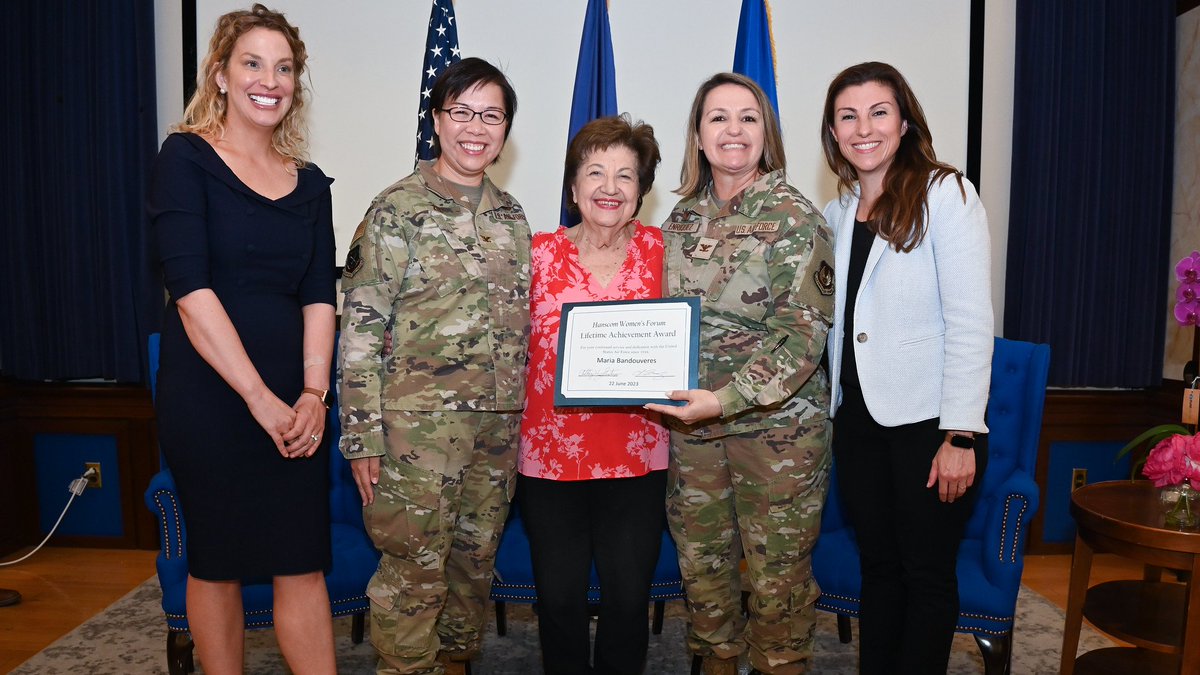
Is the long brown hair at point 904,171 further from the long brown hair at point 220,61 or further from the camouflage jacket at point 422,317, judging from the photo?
the long brown hair at point 220,61

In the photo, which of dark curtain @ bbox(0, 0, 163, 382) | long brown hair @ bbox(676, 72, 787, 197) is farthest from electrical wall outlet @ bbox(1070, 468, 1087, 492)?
Answer: dark curtain @ bbox(0, 0, 163, 382)

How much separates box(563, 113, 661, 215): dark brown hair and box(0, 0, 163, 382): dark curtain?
257 centimetres

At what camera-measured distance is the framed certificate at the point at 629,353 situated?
1978 millimetres

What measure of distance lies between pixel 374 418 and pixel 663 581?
3.64 feet

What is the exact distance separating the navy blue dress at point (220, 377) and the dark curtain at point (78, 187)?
2225 millimetres

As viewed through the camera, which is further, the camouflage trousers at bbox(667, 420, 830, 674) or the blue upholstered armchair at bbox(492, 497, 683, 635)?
the blue upholstered armchair at bbox(492, 497, 683, 635)

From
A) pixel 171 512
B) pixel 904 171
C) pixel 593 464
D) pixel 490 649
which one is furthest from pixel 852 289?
pixel 171 512

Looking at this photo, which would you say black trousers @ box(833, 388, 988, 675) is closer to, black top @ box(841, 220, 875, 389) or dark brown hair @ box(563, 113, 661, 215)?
black top @ box(841, 220, 875, 389)

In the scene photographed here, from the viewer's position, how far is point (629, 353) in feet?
6.59

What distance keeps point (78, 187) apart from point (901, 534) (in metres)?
3.88

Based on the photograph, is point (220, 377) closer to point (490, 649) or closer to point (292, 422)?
point (292, 422)

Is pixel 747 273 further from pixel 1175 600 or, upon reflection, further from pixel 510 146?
pixel 510 146

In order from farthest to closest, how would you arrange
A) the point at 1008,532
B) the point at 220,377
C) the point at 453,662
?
1. the point at 453,662
2. the point at 1008,532
3. the point at 220,377

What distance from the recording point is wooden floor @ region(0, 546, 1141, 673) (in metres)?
3.05
